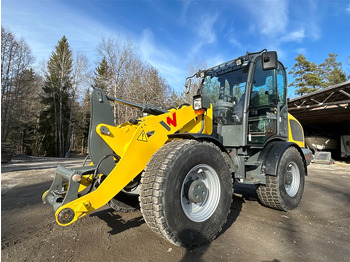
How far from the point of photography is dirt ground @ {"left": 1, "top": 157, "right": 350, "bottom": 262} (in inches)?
98.2

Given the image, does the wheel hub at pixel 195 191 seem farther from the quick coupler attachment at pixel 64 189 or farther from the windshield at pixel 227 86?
the windshield at pixel 227 86

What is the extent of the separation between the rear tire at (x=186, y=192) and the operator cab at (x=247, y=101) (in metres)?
1.10

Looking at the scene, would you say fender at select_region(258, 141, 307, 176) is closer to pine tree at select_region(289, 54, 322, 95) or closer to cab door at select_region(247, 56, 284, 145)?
cab door at select_region(247, 56, 284, 145)

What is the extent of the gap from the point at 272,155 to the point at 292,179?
0.99 m

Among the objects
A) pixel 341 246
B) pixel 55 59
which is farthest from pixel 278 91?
pixel 55 59

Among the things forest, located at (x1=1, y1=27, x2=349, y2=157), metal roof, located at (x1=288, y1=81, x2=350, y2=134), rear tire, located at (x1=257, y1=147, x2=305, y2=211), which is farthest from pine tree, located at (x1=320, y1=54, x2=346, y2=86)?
rear tire, located at (x1=257, y1=147, x2=305, y2=211)

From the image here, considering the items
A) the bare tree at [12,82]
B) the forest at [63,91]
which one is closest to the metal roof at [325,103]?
the forest at [63,91]

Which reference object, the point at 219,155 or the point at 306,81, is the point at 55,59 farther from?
the point at 306,81

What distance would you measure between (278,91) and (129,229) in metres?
3.85

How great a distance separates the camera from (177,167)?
252cm

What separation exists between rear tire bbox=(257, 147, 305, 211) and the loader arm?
80.7 inches

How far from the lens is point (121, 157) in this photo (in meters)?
2.63

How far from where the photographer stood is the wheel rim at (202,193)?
2.73 metres

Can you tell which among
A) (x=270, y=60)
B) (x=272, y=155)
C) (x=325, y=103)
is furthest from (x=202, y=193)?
(x=325, y=103)
